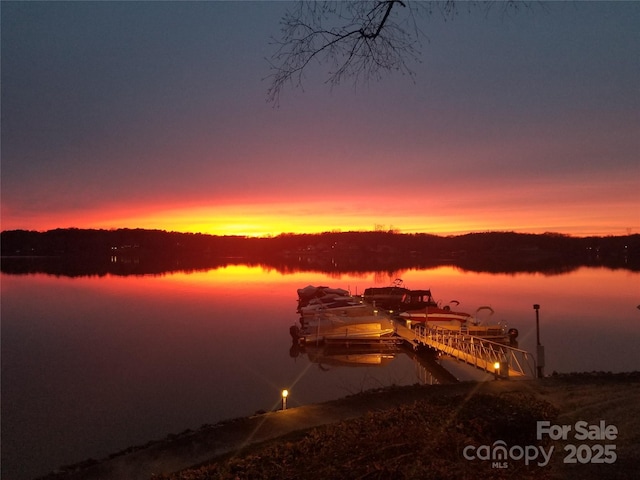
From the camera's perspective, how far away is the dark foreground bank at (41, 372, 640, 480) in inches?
208

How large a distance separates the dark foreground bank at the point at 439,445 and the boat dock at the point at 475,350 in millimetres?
6566

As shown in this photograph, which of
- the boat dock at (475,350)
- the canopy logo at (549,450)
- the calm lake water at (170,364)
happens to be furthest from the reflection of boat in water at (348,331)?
the canopy logo at (549,450)

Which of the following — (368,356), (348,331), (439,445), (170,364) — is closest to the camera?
(439,445)

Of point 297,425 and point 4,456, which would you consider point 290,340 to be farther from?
Answer: point 297,425

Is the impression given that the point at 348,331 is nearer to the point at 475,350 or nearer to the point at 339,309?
the point at 339,309

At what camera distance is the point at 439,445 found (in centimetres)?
558

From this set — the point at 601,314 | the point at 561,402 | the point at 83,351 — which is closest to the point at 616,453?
the point at 561,402

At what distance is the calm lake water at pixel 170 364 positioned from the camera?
14250 mm

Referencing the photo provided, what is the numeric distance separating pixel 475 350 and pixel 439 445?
15130 mm

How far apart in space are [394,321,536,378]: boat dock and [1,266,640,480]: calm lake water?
42.1 inches

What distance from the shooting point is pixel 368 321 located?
2784 centimetres

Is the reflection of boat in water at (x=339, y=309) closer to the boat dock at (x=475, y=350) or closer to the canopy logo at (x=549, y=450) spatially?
the boat dock at (x=475, y=350)

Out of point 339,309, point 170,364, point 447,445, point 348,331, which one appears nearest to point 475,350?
point 348,331

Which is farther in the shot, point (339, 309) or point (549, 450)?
point (339, 309)
